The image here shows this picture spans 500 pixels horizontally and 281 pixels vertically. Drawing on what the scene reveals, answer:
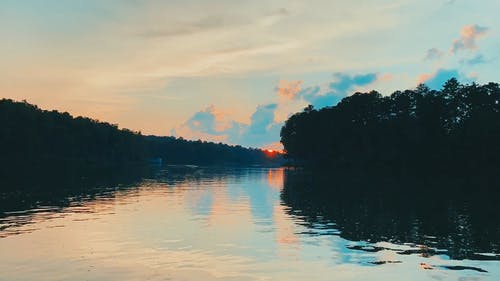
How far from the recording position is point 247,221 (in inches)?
1905

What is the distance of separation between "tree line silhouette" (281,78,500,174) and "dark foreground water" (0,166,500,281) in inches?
2510

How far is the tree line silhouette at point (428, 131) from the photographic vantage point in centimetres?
12244

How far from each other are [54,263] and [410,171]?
12696 centimetres

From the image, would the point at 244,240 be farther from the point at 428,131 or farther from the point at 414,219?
the point at 428,131

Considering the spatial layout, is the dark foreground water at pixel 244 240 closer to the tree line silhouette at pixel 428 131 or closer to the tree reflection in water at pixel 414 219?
the tree reflection in water at pixel 414 219

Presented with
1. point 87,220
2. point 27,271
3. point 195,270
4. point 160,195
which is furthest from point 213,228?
point 160,195

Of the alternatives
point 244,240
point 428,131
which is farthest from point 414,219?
point 428,131

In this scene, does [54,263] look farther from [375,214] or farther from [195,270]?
[375,214]

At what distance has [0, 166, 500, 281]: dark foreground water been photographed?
27891 mm

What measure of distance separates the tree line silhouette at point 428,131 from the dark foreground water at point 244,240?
Result: 6376 cm

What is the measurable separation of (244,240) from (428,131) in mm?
126693

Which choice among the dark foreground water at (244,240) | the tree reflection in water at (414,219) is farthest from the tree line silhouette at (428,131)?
the dark foreground water at (244,240)

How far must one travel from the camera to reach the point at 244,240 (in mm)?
38031

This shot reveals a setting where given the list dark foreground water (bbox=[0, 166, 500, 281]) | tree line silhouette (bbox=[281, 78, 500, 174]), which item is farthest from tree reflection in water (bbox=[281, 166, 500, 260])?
tree line silhouette (bbox=[281, 78, 500, 174])
